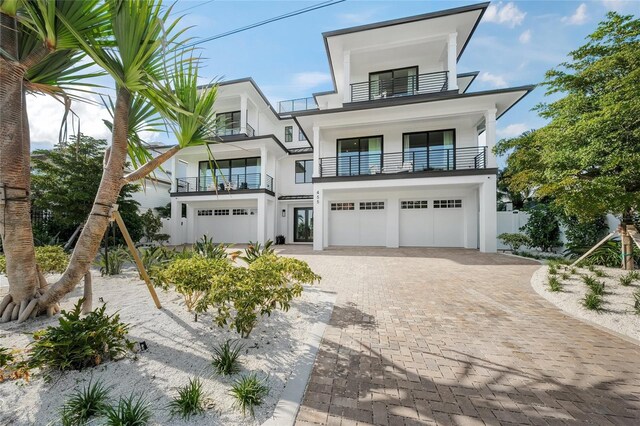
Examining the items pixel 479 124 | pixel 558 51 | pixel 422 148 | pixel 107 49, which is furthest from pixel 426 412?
pixel 479 124

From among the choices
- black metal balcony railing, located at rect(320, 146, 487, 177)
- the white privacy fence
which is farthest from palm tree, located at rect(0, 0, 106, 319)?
the white privacy fence

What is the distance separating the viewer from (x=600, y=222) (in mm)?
10414

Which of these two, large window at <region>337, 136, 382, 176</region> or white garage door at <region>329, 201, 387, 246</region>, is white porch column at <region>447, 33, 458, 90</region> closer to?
large window at <region>337, 136, 382, 176</region>

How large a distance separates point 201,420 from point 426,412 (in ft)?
6.08

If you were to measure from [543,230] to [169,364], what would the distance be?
1555cm

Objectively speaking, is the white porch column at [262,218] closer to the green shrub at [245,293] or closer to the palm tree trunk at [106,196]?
the green shrub at [245,293]

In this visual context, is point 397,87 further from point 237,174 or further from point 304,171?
point 237,174

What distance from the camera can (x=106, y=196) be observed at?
3.06 metres

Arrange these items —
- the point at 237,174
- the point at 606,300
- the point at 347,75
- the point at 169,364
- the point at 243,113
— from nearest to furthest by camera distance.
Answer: the point at 169,364 < the point at 606,300 < the point at 347,75 < the point at 243,113 < the point at 237,174

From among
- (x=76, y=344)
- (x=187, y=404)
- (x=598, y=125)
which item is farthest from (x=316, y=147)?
(x=187, y=404)

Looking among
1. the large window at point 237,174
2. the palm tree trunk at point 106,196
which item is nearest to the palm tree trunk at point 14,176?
the palm tree trunk at point 106,196

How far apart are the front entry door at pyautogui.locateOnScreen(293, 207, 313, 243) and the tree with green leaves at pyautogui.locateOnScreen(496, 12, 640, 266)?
12479 millimetres

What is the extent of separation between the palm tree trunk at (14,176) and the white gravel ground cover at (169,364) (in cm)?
74

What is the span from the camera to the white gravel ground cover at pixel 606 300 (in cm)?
398
